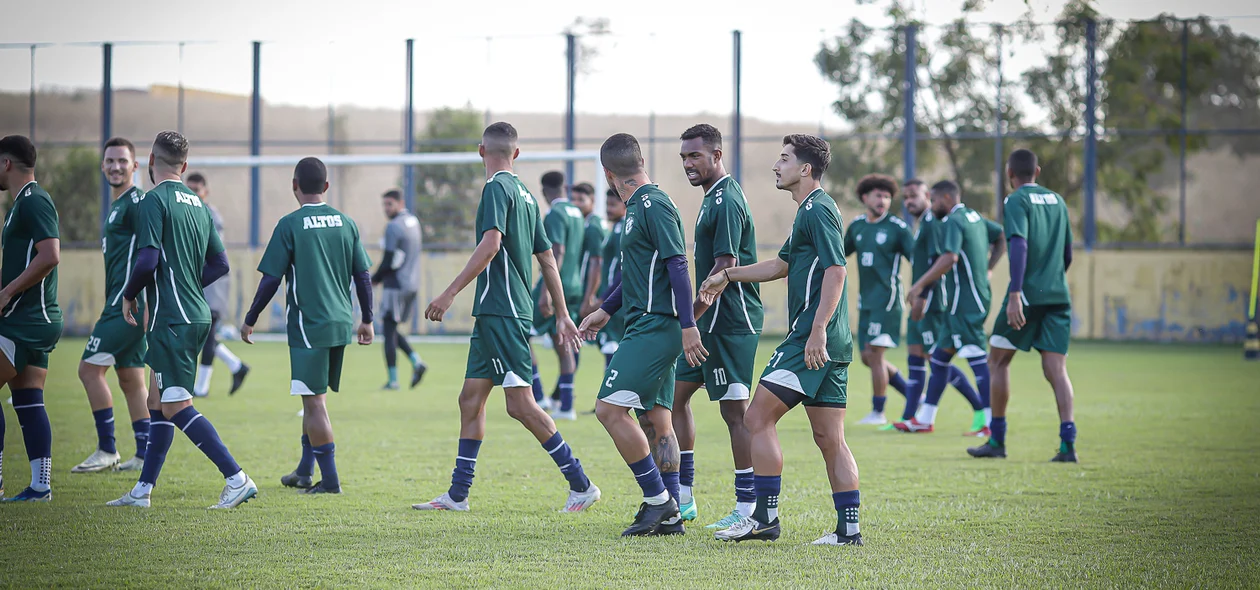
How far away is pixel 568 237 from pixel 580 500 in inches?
212

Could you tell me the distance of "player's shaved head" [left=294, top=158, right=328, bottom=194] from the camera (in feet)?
23.1

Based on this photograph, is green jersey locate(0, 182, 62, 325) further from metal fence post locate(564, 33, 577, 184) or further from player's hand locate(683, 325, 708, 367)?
metal fence post locate(564, 33, 577, 184)

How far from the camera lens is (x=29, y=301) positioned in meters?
6.94

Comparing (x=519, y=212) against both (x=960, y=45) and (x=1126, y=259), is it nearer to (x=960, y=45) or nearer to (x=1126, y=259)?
(x=1126, y=259)

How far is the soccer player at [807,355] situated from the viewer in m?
5.51

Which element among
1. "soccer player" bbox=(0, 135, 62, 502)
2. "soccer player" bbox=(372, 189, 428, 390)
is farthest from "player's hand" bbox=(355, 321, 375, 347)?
"soccer player" bbox=(372, 189, 428, 390)

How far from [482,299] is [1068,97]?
79.5 feet

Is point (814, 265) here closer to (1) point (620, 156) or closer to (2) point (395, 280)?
(1) point (620, 156)

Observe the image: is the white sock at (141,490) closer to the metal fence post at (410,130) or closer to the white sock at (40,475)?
the white sock at (40,475)

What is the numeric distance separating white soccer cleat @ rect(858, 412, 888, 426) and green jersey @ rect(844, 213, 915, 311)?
1.06 meters

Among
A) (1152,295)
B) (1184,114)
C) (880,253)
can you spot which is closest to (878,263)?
(880,253)

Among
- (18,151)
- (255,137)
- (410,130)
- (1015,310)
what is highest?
(410,130)

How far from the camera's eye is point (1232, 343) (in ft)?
79.3

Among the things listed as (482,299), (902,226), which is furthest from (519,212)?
(902,226)
